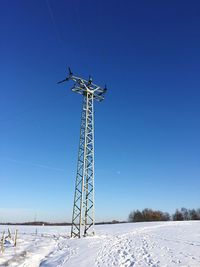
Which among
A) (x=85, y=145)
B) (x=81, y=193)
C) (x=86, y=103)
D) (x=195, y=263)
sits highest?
(x=86, y=103)

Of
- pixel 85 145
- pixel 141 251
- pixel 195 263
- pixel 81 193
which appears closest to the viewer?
pixel 195 263

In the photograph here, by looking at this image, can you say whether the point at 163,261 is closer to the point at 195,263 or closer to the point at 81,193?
the point at 195,263

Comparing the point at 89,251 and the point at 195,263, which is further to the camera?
the point at 89,251

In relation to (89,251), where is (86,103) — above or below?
above

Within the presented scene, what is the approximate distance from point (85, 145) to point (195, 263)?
13970 mm

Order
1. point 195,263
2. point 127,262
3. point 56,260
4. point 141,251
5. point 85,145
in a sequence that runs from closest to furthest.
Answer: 1. point 195,263
2. point 127,262
3. point 56,260
4. point 141,251
5. point 85,145

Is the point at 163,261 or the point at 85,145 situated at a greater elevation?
the point at 85,145

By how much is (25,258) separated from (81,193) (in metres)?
8.16

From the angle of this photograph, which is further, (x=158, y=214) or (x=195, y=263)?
(x=158, y=214)

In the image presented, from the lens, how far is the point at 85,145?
24359 mm

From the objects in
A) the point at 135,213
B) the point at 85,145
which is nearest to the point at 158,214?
the point at 135,213

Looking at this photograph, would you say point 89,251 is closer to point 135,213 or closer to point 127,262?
point 127,262

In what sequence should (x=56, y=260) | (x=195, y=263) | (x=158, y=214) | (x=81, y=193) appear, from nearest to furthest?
1. (x=195, y=263)
2. (x=56, y=260)
3. (x=81, y=193)
4. (x=158, y=214)

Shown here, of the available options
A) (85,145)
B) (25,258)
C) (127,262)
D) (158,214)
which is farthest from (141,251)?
(158,214)
